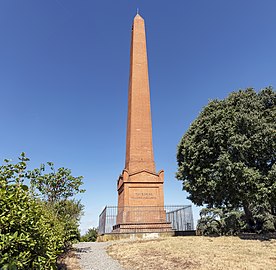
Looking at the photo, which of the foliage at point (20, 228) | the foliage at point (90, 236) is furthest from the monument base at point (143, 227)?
the foliage at point (20, 228)

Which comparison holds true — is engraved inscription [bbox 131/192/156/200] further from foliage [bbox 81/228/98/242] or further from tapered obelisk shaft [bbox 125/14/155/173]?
foliage [bbox 81/228/98/242]

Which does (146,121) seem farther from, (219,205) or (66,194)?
(66,194)

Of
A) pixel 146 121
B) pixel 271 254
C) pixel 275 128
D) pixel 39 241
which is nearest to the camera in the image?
pixel 39 241

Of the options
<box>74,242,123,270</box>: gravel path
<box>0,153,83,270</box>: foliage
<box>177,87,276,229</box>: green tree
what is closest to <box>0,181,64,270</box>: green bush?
<box>0,153,83,270</box>: foliage

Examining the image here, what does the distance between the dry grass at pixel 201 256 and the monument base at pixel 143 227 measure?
524 centimetres

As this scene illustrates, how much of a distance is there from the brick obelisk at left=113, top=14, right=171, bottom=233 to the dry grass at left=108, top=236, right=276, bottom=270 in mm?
5645

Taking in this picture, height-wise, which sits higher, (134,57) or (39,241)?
(134,57)

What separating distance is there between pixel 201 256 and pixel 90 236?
1680cm

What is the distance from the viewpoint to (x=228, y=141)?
12375 mm

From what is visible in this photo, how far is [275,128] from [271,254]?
21.1ft

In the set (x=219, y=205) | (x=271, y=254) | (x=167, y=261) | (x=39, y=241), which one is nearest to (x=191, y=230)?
(x=219, y=205)

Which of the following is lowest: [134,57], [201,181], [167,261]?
[167,261]

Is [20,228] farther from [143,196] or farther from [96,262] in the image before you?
[143,196]

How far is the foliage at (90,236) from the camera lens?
71.6 feet
